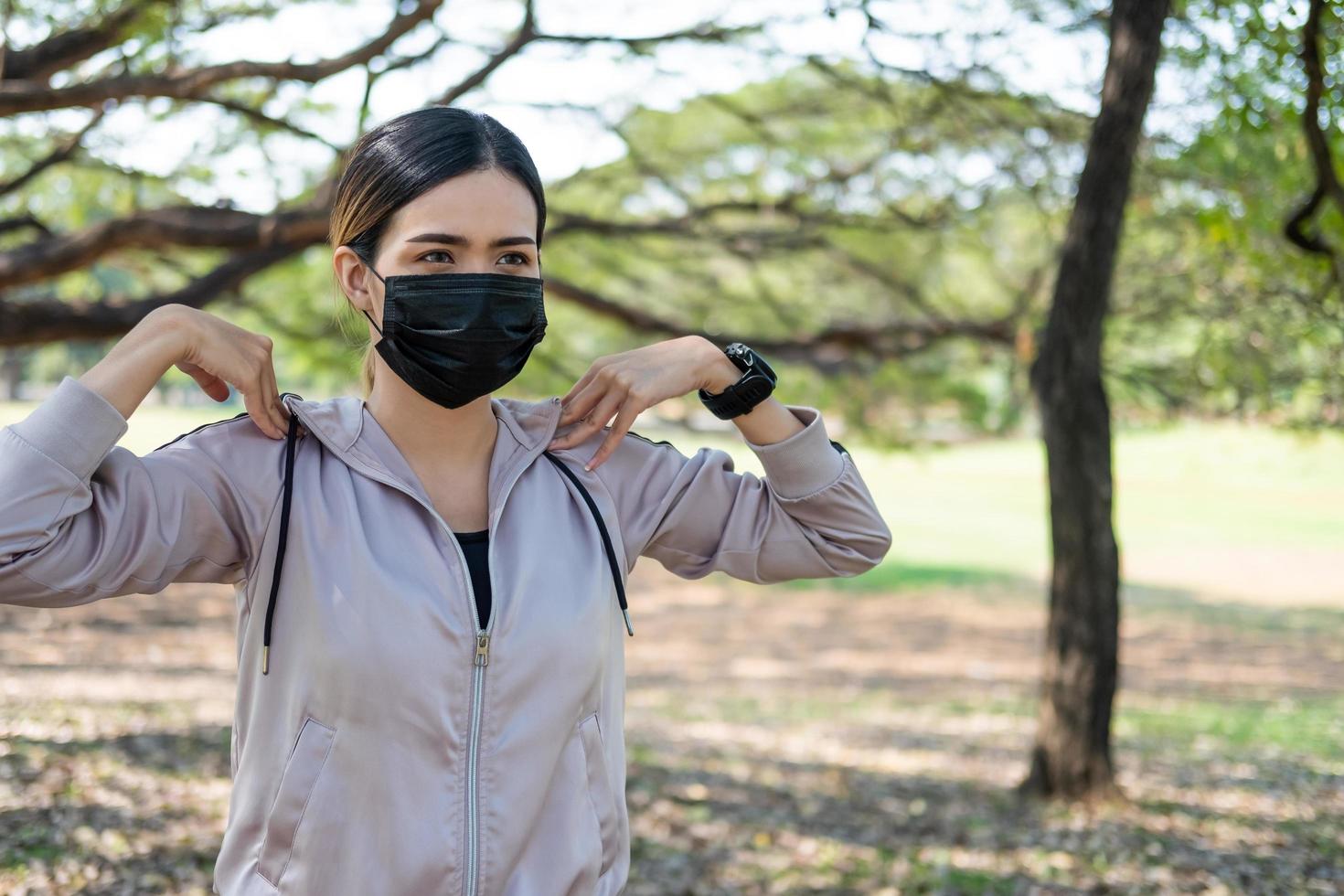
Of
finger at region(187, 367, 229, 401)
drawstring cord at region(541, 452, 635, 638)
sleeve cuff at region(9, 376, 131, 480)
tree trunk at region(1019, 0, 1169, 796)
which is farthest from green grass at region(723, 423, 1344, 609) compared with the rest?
sleeve cuff at region(9, 376, 131, 480)

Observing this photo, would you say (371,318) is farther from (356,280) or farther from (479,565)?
(479,565)

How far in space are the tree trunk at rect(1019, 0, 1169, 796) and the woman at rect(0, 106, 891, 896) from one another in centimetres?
486

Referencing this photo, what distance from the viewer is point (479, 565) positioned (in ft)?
6.95

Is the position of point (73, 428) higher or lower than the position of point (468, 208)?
lower

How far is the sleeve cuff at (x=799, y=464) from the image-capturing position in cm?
242

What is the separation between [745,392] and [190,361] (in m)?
1.06

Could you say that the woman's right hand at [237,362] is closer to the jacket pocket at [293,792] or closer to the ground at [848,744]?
the jacket pocket at [293,792]

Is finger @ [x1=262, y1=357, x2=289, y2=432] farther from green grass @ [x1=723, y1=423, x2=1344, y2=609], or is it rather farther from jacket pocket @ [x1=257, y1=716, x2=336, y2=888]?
green grass @ [x1=723, y1=423, x2=1344, y2=609]

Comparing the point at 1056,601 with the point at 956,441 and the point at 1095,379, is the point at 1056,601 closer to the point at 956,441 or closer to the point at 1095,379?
the point at 1095,379

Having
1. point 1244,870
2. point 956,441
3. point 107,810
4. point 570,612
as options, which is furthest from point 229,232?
point 956,441

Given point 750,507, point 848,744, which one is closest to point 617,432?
point 750,507

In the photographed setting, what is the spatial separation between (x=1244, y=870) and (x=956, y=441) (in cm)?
707

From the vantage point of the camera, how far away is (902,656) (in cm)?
1599

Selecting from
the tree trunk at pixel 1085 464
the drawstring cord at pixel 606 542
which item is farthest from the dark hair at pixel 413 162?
the tree trunk at pixel 1085 464
